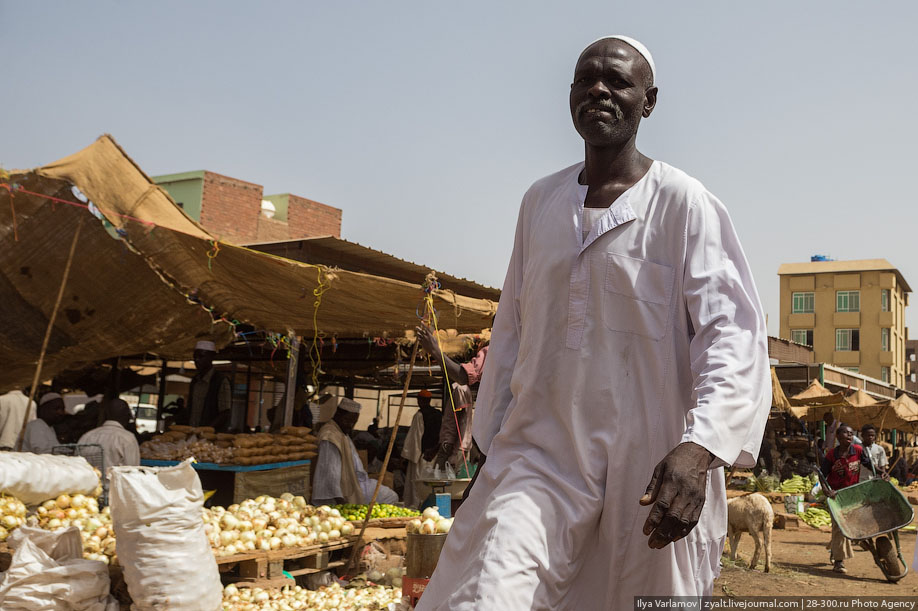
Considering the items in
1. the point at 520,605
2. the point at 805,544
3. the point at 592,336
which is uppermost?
the point at 592,336

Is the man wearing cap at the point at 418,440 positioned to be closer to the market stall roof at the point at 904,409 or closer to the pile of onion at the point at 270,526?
the pile of onion at the point at 270,526

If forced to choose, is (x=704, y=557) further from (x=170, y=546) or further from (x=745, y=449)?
(x=170, y=546)

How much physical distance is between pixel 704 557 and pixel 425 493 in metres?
8.48

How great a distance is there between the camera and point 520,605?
66.6 inches

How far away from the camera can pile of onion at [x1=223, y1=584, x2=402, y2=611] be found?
584cm

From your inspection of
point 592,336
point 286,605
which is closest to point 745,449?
point 592,336

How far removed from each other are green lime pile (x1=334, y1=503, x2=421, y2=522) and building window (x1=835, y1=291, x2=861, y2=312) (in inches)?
2271

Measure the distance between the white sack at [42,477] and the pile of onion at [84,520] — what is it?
71mm

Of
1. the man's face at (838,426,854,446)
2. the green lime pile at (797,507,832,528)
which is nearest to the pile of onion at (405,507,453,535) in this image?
the man's face at (838,426,854,446)

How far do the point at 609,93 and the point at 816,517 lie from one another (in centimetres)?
1540

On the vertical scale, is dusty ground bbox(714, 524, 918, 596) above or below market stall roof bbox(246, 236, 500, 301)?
below

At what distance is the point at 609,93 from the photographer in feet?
7.02

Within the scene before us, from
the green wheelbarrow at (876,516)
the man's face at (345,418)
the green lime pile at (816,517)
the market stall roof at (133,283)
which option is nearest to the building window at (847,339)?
the green lime pile at (816,517)

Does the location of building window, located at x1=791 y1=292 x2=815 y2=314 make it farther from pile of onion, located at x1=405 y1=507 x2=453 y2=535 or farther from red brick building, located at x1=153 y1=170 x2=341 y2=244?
pile of onion, located at x1=405 y1=507 x2=453 y2=535
